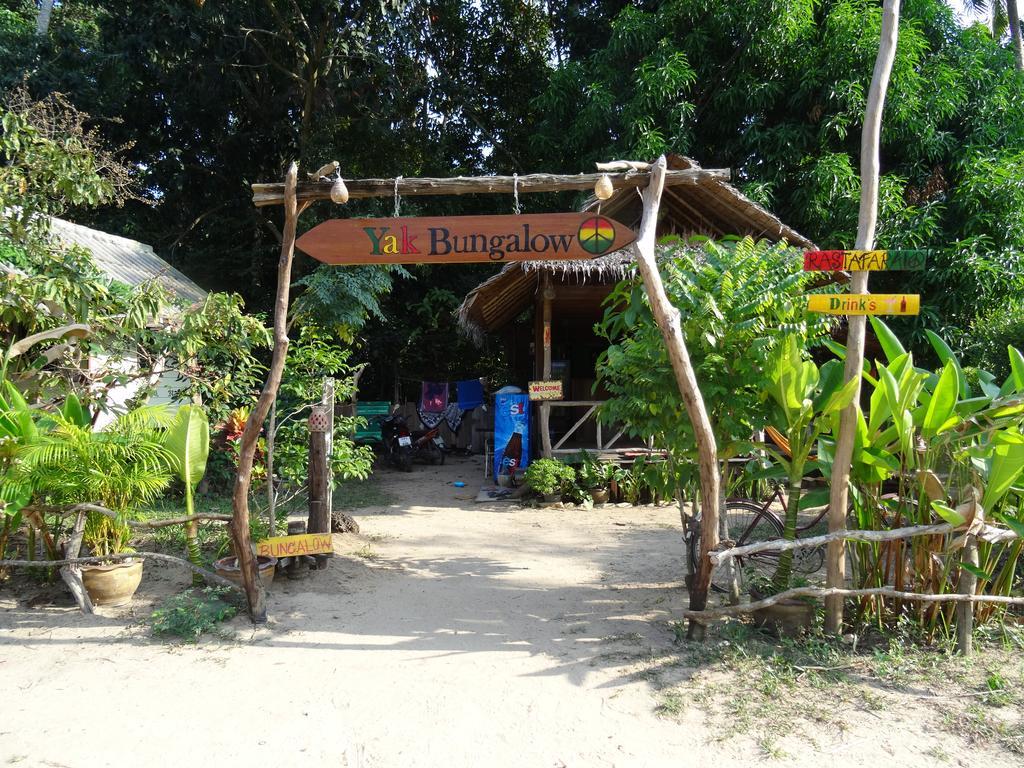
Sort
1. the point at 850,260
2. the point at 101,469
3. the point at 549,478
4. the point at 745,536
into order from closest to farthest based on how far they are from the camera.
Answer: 1. the point at 850,260
2. the point at 101,469
3. the point at 745,536
4. the point at 549,478

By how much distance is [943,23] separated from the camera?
36.1 feet

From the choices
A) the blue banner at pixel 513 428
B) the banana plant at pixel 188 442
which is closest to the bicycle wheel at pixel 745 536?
the banana plant at pixel 188 442

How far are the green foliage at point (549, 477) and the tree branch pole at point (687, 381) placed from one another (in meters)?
4.69

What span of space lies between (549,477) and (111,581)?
519cm

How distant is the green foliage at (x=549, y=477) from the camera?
348 inches

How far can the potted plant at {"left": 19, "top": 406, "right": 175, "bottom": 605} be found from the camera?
4.51 meters

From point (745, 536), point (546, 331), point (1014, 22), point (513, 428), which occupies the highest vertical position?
point (1014, 22)

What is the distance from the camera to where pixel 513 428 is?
1024cm

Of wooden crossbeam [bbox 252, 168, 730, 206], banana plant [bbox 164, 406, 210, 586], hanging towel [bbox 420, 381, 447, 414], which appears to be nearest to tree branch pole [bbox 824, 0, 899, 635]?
wooden crossbeam [bbox 252, 168, 730, 206]

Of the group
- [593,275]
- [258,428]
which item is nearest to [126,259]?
[593,275]

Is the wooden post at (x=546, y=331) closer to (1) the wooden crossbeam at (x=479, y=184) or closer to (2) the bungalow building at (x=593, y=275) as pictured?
(2) the bungalow building at (x=593, y=275)

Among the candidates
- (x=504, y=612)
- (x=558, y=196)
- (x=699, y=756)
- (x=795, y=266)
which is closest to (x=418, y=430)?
(x=558, y=196)

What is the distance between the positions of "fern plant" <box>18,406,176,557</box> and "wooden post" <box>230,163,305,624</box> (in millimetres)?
893

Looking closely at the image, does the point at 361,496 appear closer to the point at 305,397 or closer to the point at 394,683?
the point at 305,397
